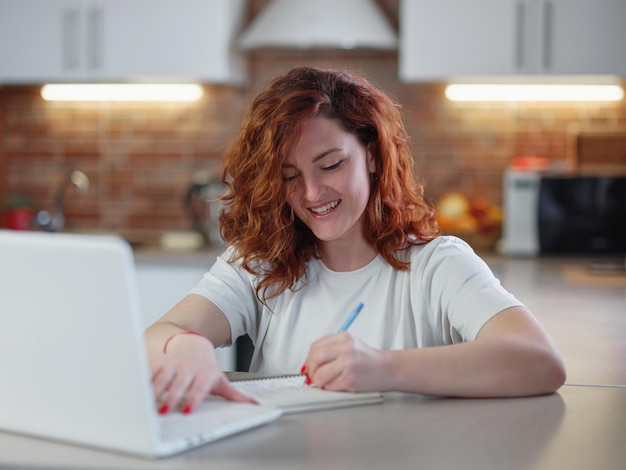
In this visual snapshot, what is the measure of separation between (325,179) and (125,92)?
2.64 m

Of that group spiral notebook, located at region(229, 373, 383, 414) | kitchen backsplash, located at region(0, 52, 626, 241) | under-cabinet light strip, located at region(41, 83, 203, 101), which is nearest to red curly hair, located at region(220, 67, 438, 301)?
spiral notebook, located at region(229, 373, 383, 414)

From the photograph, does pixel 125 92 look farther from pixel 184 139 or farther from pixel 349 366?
pixel 349 366

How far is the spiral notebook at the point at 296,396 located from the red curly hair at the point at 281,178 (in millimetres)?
356

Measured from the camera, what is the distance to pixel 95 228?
422cm

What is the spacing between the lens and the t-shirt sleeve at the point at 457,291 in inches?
59.3

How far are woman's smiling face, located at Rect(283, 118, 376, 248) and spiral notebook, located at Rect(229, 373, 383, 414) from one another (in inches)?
13.6

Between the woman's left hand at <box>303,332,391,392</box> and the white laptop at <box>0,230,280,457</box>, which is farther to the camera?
the woman's left hand at <box>303,332,391,392</box>

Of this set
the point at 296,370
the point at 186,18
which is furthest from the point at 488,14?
the point at 296,370

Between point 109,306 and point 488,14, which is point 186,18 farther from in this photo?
point 109,306

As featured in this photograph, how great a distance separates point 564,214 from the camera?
141 inches

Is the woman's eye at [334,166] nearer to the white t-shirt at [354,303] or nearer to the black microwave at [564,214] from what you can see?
the white t-shirt at [354,303]

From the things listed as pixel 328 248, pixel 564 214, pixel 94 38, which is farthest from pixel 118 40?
pixel 328 248

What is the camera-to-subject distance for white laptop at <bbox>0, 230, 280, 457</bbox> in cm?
95

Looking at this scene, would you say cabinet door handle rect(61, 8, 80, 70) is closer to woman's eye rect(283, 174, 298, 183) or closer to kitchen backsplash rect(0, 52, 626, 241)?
kitchen backsplash rect(0, 52, 626, 241)
